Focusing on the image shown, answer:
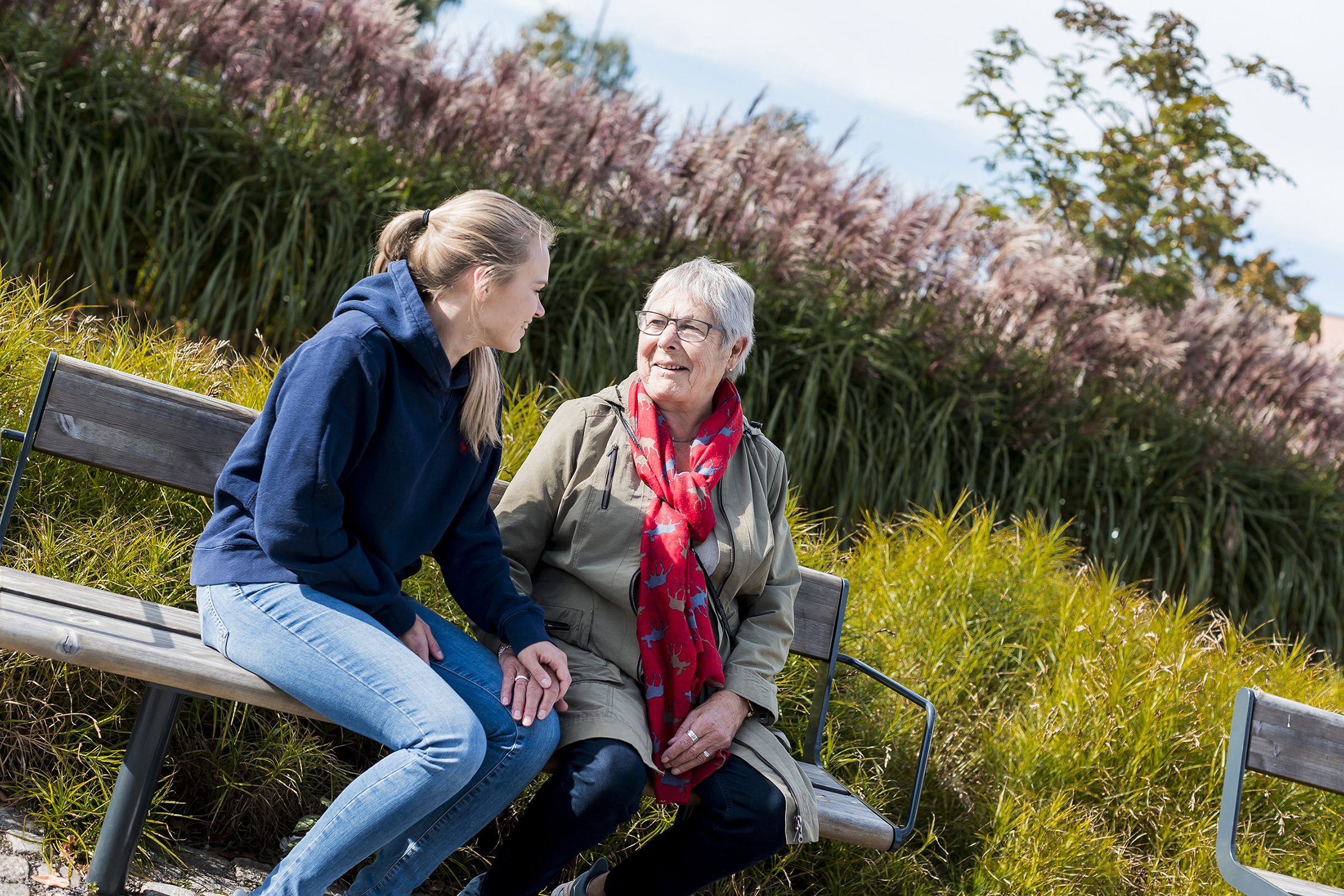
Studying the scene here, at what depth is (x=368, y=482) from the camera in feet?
7.07

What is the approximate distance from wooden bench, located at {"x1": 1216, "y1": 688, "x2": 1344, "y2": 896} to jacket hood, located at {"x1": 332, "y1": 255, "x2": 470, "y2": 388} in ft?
7.21

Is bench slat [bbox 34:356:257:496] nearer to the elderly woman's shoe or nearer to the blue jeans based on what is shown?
the blue jeans

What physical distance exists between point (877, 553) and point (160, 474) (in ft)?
8.48

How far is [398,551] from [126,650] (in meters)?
0.54

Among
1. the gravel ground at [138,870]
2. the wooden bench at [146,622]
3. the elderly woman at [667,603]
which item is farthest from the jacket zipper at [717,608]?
the gravel ground at [138,870]

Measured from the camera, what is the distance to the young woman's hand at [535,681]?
7.18ft

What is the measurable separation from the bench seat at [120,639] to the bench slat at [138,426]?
12.7 inches

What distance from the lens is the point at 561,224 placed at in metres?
4.98

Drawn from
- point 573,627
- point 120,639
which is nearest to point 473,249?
point 573,627

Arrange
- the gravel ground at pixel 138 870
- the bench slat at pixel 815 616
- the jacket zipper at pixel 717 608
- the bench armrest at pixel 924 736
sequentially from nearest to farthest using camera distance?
the gravel ground at pixel 138 870 < the jacket zipper at pixel 717 608 < the bench armrest at pixel 924 736 < the bench slat at pixel 815 616

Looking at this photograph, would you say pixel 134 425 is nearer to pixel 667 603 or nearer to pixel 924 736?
pixel 667 603

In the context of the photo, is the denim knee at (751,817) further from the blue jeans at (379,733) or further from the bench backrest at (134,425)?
the bench backrest at (134,425)

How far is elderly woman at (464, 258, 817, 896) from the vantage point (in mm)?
2270

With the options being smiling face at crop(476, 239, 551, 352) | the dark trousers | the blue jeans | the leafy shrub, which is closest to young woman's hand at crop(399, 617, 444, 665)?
the blue jeans
